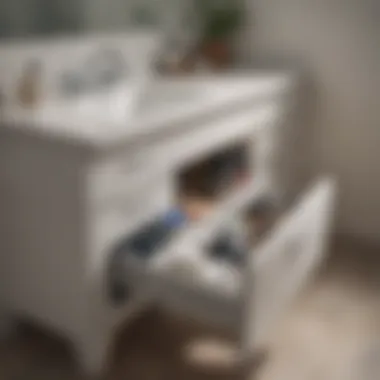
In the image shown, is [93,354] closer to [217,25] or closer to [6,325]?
[6,325]

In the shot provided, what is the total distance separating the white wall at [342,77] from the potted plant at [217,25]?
9cm

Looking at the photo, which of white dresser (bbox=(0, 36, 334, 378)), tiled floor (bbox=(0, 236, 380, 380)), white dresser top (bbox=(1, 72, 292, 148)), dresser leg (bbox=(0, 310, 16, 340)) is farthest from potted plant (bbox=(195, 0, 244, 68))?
dresser leg (bbox=(0, 310, 16, 340))

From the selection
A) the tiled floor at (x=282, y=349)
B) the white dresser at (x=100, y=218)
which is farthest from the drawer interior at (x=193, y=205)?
the tiled floor at (x=282, y=349)

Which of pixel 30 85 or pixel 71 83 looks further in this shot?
pixel 71 83

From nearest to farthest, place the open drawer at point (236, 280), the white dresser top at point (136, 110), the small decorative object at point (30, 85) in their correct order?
the open drawer at point (236, 280) < the white dresser top at point (136, 110) < the small decorative object at point (30, 85)

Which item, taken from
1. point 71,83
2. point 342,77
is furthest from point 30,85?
point 342,77

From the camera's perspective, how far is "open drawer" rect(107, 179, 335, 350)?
53.4 inches

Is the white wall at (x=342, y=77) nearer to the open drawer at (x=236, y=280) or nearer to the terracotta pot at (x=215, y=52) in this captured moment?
the terracotta pot at (x=215, y=52)

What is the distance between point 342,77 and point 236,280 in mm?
1256

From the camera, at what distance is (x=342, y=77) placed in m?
2.41

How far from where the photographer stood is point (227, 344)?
1812mm

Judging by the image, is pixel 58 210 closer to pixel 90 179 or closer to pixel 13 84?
pixel 90 179

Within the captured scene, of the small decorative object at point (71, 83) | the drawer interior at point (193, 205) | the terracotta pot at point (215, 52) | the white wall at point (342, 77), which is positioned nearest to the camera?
the drawer interior at point (193, 205)

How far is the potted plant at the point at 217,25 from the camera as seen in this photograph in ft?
8.00
